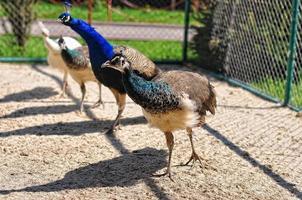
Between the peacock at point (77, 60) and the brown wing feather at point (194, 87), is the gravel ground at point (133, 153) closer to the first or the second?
the peacock at point (77, 60)

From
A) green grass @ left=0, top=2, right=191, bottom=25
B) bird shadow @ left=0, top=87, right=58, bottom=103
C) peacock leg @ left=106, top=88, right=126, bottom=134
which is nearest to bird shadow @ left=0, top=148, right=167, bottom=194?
peacock leg @ left=106, top=88, right=126, bottom=134

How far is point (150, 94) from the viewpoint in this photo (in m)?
4.54

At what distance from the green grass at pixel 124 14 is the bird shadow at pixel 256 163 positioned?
Result: 10.9 meters

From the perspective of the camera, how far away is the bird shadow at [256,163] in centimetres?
485

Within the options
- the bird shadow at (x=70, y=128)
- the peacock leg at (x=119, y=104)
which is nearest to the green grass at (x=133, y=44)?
the bird shadow at (x=70, y=128)

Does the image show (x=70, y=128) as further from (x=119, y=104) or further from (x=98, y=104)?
(x=98, y=104)

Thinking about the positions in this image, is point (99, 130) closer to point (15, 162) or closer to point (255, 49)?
point (15, 162)

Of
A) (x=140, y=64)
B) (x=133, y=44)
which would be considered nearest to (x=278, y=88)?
(x=140, y=64)

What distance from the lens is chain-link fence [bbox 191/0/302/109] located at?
27.5 feet

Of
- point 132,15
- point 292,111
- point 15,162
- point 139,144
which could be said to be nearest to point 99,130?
point 139,144

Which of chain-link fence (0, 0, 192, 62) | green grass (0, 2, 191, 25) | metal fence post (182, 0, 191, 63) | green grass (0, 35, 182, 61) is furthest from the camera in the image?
green grass (0, 2, 191, 25)

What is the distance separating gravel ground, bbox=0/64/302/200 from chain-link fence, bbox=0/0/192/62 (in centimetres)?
129

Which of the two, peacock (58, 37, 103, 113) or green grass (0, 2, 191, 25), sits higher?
peacock (58, 37, 103, 113)

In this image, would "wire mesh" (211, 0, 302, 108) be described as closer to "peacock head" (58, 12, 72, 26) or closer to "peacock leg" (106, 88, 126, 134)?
"peacock leg" (106, 88, 126, 134)
